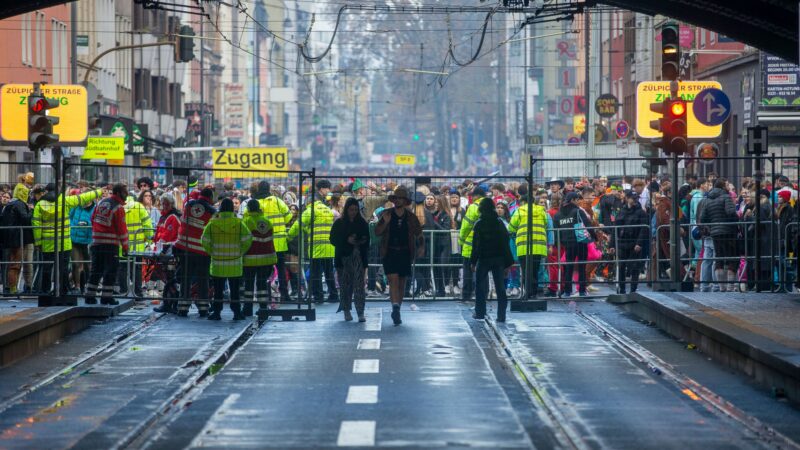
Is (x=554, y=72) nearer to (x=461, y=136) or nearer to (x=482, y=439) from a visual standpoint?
(x=461, y=136)

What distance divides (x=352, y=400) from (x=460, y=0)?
328ft

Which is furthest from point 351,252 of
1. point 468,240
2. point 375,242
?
point 468,240

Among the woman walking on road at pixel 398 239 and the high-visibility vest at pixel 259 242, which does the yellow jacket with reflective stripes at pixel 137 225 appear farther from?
the woman walking on road at pixel 398 239

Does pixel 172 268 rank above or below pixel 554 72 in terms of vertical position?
below

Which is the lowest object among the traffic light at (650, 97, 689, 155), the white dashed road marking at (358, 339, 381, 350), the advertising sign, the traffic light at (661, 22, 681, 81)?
the white dashed road marking at (358, 339, 381, 350)

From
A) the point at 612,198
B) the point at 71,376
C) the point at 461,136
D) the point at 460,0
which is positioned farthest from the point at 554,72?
the point at 71,376

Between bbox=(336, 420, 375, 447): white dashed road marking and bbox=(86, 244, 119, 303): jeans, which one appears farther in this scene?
bbox=(86, 244, 119, 303): jeans

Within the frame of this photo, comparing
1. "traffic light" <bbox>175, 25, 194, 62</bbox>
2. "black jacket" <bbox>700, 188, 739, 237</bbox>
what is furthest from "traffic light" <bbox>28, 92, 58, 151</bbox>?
"traffic light" <bbox>175, 25, 194, 62</bbox>

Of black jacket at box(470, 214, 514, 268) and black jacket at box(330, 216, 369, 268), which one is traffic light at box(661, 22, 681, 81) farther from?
black jacket at box(330, 216, 369, 268)

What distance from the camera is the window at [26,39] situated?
49.4m

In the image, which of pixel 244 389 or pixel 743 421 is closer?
pixel 743 421

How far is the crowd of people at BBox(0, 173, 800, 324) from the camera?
75.5 feet

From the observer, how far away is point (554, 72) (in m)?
113

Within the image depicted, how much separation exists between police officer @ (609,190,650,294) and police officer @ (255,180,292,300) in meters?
5.42
